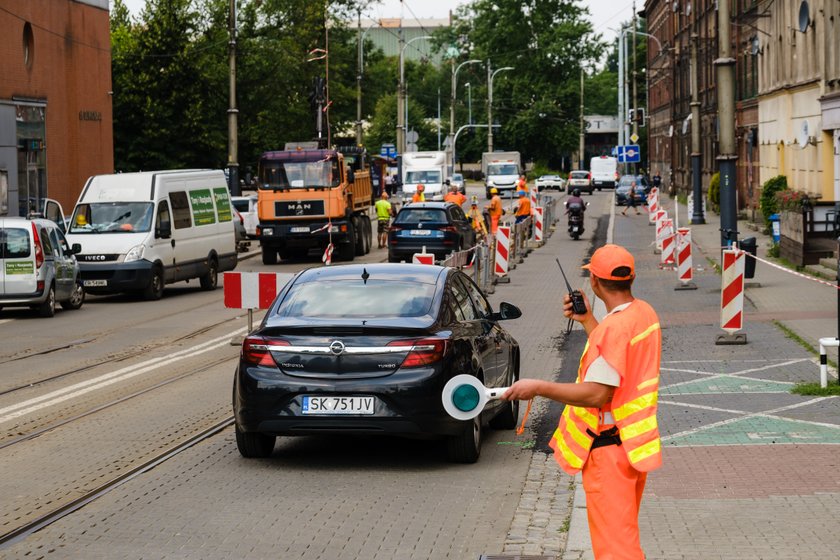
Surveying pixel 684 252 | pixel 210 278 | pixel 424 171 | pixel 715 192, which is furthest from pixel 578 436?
pixel 424 171

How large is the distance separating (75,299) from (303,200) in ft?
40.9

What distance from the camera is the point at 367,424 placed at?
31.8 ft

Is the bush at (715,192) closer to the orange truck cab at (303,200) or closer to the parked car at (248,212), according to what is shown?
the parked car at (248,212)

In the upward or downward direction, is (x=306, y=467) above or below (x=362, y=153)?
below

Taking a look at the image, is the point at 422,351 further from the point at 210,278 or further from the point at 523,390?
the point at 210,278

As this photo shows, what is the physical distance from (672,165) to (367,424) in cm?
7857

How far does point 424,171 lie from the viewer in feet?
233

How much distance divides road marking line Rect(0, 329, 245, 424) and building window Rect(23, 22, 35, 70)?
26.7 meters

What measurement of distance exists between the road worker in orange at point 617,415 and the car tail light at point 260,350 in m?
4.63

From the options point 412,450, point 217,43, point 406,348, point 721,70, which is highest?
point 217,43

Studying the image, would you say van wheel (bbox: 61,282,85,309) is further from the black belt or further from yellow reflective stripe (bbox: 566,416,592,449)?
the black belt

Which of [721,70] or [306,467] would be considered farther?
[721,70]

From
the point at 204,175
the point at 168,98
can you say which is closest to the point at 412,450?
the point at 204,175

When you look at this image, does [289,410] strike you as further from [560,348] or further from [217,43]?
[217,43]
